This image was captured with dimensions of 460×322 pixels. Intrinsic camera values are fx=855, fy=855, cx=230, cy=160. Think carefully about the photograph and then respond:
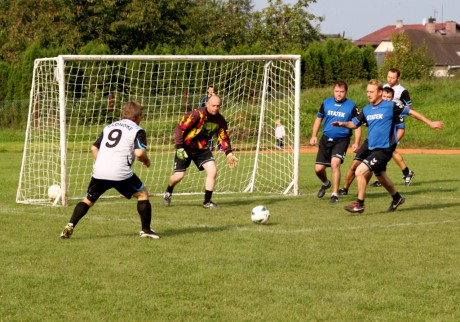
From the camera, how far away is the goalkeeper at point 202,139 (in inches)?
487

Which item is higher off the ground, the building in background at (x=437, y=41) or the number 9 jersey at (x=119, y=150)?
the building in background at (x=437, y=41)

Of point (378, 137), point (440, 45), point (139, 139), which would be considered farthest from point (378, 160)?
point (440, 45)

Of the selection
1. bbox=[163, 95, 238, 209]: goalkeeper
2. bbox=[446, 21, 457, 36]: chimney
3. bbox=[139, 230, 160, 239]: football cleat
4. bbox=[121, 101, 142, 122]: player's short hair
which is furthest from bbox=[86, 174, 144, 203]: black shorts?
bbox=[446, 21, 457, 36]: chimney

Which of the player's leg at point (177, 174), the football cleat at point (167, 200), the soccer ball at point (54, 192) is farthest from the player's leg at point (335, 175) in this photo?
the soccer ball at point (54, 192)

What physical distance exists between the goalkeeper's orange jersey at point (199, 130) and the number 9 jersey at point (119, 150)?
309 cm

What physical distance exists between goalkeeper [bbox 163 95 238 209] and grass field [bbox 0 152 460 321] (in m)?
0.45

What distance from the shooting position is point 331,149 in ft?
44.9

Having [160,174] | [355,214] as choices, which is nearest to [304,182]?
[160,174]

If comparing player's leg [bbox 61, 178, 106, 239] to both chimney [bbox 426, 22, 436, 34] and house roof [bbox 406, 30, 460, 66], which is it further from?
chimney [bbox 426, 22, 436, 34]

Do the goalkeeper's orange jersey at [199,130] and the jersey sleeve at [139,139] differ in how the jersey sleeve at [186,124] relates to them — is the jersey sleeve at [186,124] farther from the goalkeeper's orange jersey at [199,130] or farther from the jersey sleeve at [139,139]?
the jersey sleeve at [139,139]

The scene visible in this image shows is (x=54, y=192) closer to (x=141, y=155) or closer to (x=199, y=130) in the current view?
(x=199, y=130)

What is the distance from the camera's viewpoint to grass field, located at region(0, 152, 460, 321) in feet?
20.6

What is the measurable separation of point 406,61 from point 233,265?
166ft

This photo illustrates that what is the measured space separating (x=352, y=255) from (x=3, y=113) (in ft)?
85.8
